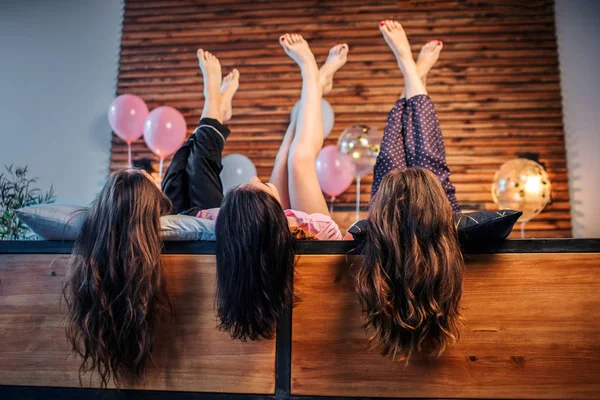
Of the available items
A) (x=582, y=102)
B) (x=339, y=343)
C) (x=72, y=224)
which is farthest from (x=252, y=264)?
(x=582, y=102)

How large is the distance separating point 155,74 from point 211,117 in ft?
9.19

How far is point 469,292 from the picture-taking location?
1.65 meters

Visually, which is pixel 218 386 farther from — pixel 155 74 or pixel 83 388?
pixel 155 74

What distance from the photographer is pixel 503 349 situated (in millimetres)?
1622

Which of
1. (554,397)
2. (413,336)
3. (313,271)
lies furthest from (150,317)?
(554,397)

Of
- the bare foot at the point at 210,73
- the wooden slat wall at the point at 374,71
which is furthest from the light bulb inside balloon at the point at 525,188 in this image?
the bare foot at the point at 210,73

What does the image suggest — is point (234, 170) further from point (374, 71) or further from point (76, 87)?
point (76, 87)

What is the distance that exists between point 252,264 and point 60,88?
4.39 m

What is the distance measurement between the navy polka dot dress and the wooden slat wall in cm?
221

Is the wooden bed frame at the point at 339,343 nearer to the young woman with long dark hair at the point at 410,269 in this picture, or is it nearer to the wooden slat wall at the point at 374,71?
the young woman with long dark hair at the point at 410,269

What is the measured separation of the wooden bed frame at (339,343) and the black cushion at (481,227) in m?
0.04

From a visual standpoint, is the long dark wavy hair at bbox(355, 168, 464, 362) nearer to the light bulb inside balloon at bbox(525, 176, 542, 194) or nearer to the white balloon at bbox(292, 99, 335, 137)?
the light bulb inside balloon at bbox(525, 176, 542, 194)

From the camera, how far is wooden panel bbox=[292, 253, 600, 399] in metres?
1.61

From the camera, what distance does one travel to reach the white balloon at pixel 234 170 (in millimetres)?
4324
